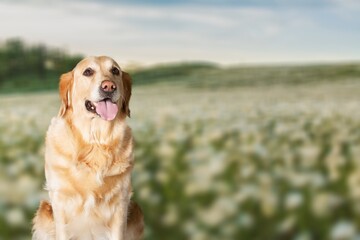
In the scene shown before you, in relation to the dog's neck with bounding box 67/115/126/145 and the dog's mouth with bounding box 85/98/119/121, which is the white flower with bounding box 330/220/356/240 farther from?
the dog's mouth with bounding box 85/98/119/121

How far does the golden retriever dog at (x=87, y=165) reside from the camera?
20.6 feet

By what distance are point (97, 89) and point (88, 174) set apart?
855 millimetres

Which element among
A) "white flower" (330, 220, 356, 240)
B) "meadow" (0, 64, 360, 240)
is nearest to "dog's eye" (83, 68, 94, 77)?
"meadow" (0, 64, 360, 240)

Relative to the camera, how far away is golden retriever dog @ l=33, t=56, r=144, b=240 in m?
6.27

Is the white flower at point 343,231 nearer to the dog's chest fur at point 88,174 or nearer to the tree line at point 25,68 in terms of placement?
the dog's chest fur at point 88,174

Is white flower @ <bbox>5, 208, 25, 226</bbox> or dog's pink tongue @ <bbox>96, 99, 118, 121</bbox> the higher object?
dog's pink tongue @ <bbox>96, 99, 118, 121</bbox>

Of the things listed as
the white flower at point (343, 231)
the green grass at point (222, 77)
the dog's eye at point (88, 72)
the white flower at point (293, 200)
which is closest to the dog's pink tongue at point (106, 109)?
the dog's eye at point (88, 72)

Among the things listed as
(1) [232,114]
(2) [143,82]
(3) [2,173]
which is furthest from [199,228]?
(2) [143,82]

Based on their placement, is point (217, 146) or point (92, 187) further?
point (217, 146)

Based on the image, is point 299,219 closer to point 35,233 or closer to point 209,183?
point 209,183

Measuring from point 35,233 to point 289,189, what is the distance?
250cm

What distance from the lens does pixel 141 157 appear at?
8516mm

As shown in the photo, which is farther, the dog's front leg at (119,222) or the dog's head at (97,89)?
the dog's front leg at (119,222)

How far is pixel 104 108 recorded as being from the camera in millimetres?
6074
